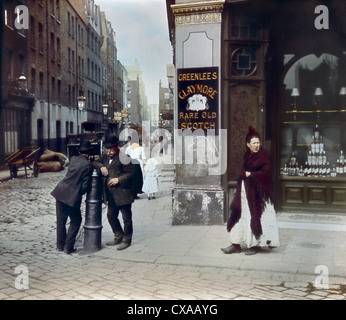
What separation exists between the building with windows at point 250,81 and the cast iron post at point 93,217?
83.0 inches

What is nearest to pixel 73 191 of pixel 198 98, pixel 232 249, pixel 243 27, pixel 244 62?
pixel 232 249

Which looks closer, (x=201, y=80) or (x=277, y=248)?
(x=277, y=248)

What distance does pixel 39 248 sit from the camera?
6.42 meters

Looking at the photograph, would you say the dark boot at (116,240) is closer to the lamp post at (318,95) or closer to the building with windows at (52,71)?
the lamp post at (318,95)

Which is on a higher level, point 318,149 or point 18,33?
point 18,33

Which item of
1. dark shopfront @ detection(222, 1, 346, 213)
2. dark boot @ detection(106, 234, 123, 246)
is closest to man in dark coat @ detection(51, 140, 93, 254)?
dark boot @ detection(106, 234, 123, 246)

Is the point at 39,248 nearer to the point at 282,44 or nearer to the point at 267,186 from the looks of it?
the point at 267,186

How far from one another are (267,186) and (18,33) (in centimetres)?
2152

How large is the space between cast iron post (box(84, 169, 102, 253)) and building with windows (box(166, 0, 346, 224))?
2107 mm

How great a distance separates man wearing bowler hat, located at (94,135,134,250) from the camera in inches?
247

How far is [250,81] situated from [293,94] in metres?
1.59

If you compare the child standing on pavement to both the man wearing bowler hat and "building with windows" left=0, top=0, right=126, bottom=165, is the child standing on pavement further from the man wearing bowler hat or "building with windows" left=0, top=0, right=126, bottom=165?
"building with windows" left=0, top=0, right=126, bottom=165
